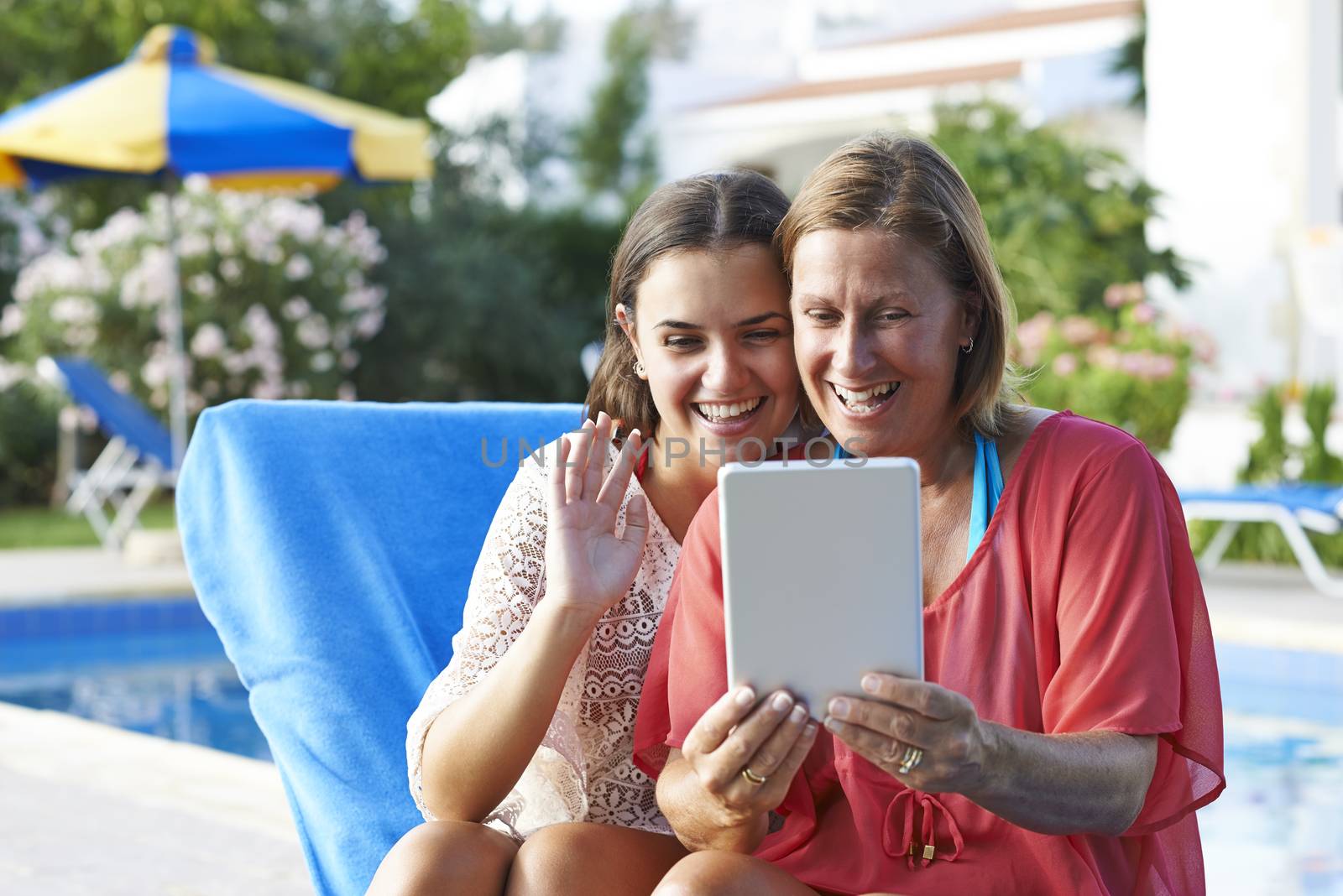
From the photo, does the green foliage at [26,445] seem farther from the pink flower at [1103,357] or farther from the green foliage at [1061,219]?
the pink flower at [1103,357]

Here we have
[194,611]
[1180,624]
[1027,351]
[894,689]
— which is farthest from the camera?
[1027,351]

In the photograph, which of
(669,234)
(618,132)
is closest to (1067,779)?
(669,234)

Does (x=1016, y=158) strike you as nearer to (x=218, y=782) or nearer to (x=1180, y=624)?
(x=218, y=782)

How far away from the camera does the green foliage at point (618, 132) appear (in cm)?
3259

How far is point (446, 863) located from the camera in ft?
6.78

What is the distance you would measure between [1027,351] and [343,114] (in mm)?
4709

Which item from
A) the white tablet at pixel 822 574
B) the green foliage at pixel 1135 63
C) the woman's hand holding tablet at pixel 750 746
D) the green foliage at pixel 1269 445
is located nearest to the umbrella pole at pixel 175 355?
the green foliage at pixel 1269 445

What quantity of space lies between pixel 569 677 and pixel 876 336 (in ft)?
2.45

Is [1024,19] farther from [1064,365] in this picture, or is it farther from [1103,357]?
[1103,357]

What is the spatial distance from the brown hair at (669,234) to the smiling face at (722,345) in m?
0.03

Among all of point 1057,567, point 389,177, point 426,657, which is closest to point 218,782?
point 426,657

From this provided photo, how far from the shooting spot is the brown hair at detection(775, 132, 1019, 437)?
6.33 feet

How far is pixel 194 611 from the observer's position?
8.41 meters

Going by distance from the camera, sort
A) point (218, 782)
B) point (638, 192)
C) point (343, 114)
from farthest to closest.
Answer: point (638, 192)
point (343, 114)
point (218, 782)
